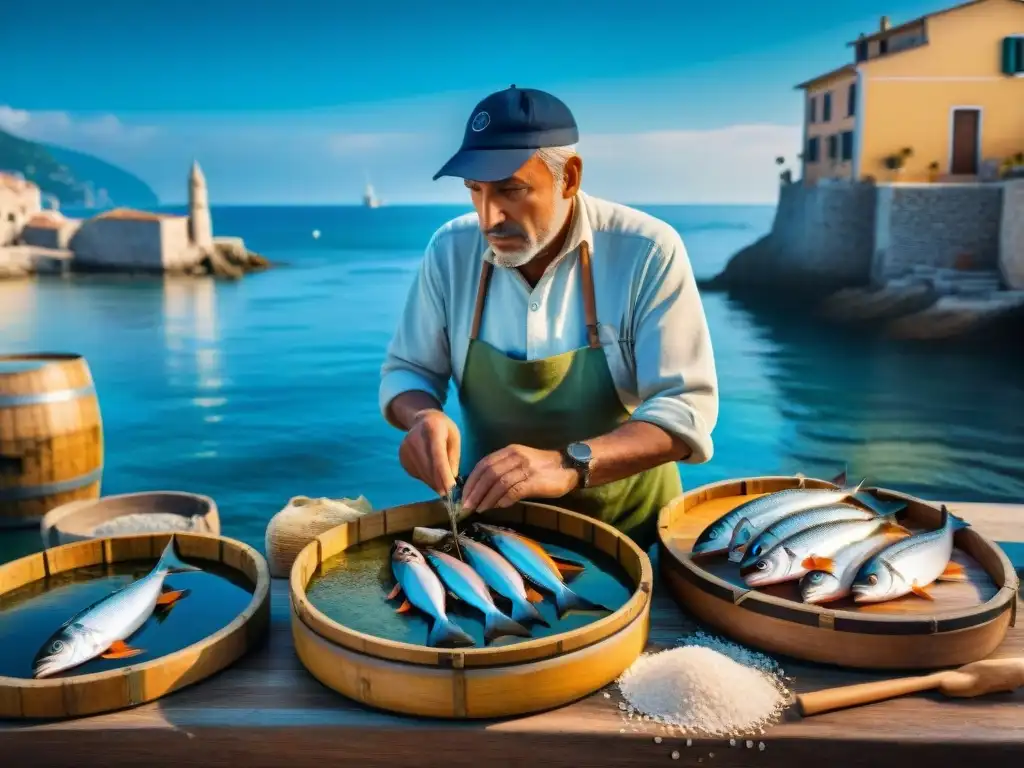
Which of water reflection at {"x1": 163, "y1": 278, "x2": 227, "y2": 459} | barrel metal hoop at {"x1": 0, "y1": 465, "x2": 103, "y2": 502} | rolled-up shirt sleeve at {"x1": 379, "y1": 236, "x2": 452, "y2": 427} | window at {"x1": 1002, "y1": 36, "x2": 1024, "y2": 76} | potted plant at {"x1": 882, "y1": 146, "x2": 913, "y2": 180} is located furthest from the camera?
window at {"x1": 1002, "y1": 36, "x2": 1024, "y2": 76}

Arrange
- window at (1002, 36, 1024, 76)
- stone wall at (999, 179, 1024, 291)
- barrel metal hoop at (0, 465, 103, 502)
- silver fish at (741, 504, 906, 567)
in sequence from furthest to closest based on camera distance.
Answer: window at (1002, 36, 1024, 76) → stone wall at (999, 179, 1024, 291) → barrel metal hoop at (0, 465, 103, 502) → silver fish at (741, 504, 906, 567)

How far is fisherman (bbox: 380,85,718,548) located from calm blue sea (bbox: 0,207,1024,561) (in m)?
4.31

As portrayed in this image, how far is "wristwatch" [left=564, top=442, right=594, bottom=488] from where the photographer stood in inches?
86.0

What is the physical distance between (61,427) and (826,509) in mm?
4997

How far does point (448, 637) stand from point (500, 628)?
0.32 feet

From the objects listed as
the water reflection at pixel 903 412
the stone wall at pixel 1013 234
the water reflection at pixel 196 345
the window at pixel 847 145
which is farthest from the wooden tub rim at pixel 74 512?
the window at pixel 847 145

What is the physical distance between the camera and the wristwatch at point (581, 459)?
2.19m

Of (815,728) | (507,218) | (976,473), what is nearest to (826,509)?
(815,728)

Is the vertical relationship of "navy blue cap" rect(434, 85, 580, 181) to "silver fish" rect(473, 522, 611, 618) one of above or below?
above

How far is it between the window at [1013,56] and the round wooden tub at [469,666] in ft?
117

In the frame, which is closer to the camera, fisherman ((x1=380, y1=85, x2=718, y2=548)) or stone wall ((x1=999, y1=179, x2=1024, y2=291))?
fisherman ((x1=380, y1=85, x2=718, y2=548))

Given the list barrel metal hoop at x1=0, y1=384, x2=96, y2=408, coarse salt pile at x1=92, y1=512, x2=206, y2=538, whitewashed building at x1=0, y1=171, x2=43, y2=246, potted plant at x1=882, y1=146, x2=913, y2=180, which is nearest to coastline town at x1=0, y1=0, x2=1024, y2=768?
coarse salt pile at x1=92, y1=512, x2=206, y2=538

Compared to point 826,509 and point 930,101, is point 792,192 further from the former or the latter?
point 826,509

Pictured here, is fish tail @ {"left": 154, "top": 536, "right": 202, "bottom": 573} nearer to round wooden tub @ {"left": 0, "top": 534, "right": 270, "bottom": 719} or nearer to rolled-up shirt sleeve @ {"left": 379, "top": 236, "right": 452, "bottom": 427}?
round wooden tub @ {"left": 0, "top": 534, "right": 270, "bottom": 719}
